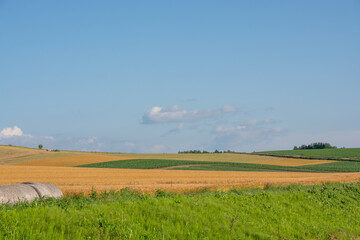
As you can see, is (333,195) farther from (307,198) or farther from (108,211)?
(108,211)

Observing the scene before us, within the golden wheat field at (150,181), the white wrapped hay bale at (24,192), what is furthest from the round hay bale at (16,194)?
the golden wheat field at (150,181)

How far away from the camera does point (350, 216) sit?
66.3 ft

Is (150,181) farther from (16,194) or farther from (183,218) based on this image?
(183,218)

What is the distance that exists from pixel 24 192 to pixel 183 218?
787cm

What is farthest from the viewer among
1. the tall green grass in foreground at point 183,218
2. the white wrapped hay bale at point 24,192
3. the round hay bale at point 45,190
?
the round hay bale at point 45,190

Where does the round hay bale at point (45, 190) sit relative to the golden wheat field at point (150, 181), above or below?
above

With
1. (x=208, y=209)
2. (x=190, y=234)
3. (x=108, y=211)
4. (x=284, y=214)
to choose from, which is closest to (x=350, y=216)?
(x=284, y=214)

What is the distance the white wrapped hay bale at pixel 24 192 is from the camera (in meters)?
16.5

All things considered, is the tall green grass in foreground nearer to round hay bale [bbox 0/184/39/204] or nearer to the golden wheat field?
round hay bale [bbox 0/184/39/204]

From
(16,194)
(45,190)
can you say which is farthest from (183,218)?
(45,190)

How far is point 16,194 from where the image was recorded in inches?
672

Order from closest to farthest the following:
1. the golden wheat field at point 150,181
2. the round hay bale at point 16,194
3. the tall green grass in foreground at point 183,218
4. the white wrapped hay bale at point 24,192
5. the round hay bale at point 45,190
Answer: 1. the tall green grass in foreground at point 183,218
2. the round hay bale at point 16,194
3. the white wrapped hay bale at point 24,192
4. the round hay bale at point 45,190
5. the golden wheat field at point 150,181

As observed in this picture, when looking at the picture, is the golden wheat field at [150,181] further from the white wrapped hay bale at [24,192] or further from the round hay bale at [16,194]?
the round hay bale at [16,194]

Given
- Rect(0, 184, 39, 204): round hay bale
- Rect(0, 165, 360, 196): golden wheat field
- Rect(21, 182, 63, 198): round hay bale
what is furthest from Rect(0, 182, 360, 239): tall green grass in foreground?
Rect(0, 165, 360, 196): golden wheat field
